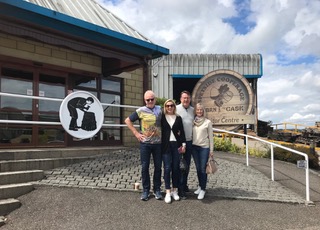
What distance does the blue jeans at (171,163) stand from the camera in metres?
5.11

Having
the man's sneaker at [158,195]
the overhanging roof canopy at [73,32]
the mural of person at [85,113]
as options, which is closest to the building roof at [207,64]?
the overhanging roof canopy at [73,32]

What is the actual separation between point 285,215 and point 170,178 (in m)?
1.95

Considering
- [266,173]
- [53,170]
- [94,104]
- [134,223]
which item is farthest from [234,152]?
[134,223]

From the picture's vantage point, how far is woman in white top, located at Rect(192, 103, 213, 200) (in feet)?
17.5

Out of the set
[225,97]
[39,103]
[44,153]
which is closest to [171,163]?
[44,153]

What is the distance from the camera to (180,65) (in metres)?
22.2

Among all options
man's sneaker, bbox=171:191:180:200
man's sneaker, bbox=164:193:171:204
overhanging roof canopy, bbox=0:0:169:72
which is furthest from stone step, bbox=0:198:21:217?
overhanging roof canopy, bbox=0:0:169:72

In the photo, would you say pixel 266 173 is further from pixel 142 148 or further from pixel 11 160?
pixel 11 160

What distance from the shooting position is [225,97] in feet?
40.1

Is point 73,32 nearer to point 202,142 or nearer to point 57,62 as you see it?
point 57,62

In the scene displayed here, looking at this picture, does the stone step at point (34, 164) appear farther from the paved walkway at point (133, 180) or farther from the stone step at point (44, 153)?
the stone step at point (44, 153)

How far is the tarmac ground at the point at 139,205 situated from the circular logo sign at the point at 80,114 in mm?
767

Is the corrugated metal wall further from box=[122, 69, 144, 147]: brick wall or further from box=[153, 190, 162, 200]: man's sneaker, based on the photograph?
box=[153, 190, 162, 200]: man's sneaker

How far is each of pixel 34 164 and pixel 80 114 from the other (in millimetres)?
1393
